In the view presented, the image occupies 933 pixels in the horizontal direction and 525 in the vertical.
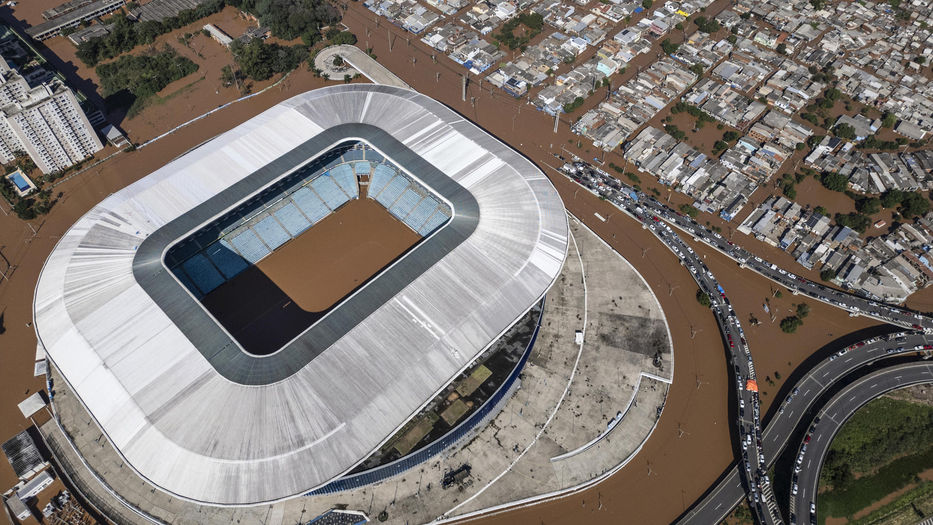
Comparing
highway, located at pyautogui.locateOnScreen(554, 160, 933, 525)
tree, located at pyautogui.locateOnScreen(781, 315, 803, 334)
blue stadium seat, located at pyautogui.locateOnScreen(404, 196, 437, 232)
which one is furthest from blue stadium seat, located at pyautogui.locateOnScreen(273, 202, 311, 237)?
tree, located at pyautogui.locateOnScreen(781, 315, 803, 334)

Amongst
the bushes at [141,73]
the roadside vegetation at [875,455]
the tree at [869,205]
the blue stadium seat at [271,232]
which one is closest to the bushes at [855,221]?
the tree at [869,205]

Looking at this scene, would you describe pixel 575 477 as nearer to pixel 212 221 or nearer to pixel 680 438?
pixel 680 438

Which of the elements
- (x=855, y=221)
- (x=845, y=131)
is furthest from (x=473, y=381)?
(x=845, y=131)

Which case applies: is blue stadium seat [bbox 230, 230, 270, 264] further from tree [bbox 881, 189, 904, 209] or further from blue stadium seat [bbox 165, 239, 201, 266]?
tree [bbox 881, 189, 904, 209]

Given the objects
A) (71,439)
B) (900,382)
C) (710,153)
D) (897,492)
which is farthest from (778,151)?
(71,439)

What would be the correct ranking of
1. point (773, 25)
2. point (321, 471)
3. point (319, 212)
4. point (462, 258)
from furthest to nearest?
1. point (773, 25)
2. point (319, 212)
3. point (462, 258)
4. point (321, 471)

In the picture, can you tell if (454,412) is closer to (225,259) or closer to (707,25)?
(225,259)
